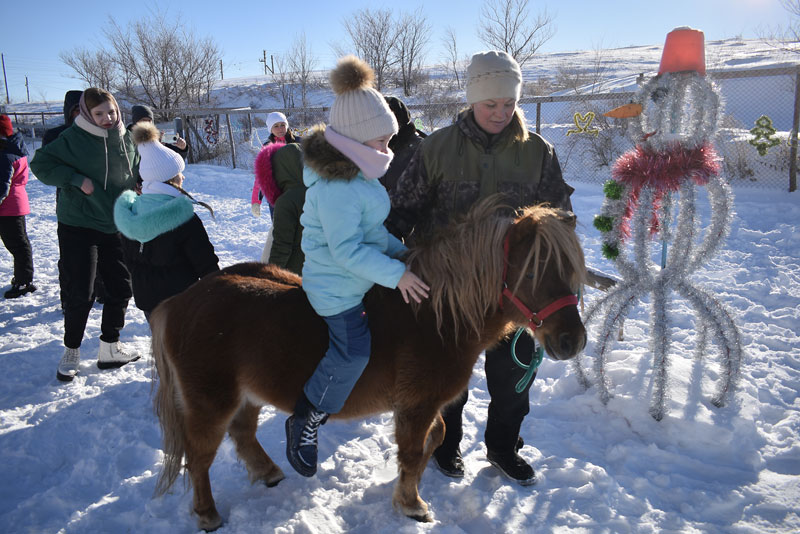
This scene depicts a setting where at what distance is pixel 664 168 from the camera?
9.76 ft

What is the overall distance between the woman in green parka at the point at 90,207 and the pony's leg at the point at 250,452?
2081mm

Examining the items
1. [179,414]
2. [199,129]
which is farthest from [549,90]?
[179,414]

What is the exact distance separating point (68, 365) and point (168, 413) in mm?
2181

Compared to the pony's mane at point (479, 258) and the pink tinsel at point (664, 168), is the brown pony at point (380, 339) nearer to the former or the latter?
the pony's mane at point (479, 258)

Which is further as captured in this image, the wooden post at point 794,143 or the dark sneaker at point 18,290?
the wooden post at point 794,143

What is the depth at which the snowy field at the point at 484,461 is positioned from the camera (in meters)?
2.50

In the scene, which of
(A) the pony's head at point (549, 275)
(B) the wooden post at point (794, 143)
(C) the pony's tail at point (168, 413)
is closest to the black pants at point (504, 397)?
(A) the pony's head at point (549, 275)

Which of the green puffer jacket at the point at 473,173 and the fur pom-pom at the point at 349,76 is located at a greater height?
the fur pom-pom at the point at 349,76

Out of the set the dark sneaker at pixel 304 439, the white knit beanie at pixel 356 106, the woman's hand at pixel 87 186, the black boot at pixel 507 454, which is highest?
the white knit beanie at pixel 356 106

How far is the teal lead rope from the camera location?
2641mm

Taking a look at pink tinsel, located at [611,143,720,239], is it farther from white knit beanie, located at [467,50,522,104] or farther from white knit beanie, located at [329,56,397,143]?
white knit beanie, located at [329,56,397,143]

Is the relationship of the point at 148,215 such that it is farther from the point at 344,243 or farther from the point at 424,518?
the point at 424,518

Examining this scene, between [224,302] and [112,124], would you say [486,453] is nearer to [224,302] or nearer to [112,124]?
[224,302]

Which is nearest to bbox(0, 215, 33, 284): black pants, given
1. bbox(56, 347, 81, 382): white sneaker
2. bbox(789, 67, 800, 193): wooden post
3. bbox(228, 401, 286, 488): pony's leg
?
bbox(56, 347, 81, 382): white sneaker
